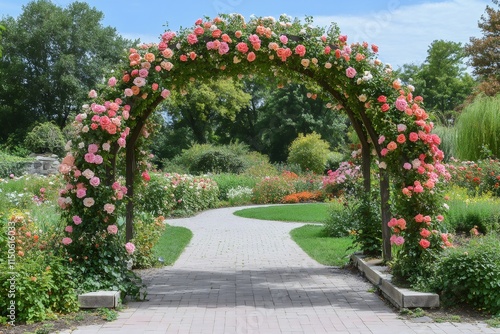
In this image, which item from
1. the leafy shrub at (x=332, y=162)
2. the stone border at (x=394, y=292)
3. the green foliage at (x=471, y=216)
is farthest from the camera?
the leafy shrub at (x=332, y=162)

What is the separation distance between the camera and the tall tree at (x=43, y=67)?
40.7 m

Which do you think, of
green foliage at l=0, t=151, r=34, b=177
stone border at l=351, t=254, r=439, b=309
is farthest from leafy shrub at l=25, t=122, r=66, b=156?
stone border at l=351, t=254, r=439, b=309

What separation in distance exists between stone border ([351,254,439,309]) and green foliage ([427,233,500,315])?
0.21 m

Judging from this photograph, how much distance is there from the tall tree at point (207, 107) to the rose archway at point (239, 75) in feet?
109

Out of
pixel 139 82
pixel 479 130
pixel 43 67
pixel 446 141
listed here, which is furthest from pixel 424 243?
pixel 43 67

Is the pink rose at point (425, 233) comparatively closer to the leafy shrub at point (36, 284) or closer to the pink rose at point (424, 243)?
the pink rose at point (424, 243)

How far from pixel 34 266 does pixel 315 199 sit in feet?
68.4

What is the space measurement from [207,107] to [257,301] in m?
40.1

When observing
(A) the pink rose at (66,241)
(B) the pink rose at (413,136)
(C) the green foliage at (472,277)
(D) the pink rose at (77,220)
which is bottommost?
(C) the green foliage at (472,277)

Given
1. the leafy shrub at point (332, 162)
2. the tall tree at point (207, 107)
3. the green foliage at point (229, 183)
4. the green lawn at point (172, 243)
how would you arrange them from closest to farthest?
the green lawn at point (172, 243) → the green foliage at point (229, 183) → the leafy shrub at point (332, 162) → the tall tree at point (207, 107)

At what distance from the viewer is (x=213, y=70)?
8.21 meters

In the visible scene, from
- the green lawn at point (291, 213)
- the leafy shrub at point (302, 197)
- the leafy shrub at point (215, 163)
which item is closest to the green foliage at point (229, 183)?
the leafy shrub at point (302, 197)

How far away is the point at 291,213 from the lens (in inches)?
805

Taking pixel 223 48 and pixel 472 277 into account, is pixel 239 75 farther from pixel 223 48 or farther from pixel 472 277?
pixel 472 277
